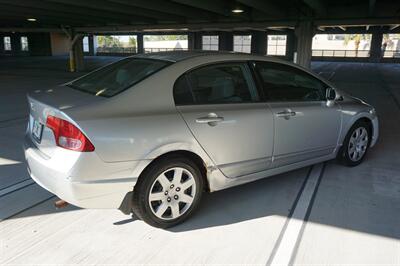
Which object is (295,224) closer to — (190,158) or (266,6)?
(190,158)

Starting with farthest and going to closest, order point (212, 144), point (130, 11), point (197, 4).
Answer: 1. point (130, 11)
2. point (197, 4)
3. point (212, 144)

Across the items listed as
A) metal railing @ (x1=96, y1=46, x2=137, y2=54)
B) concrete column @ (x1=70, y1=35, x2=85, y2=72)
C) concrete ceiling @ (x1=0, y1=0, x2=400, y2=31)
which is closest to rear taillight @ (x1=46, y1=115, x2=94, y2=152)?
concrete ceiling @ (x1=0, y1=0, x2=400, y2=31)

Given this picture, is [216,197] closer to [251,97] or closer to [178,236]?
[178,236]

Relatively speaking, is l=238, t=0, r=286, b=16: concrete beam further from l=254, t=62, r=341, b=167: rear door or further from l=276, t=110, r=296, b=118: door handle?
l=276, t=110, r=296, b=118: door handle

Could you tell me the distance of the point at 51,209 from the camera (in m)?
3.30

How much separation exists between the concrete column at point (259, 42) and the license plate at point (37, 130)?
123ft

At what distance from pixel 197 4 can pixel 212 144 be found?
36.4 ft

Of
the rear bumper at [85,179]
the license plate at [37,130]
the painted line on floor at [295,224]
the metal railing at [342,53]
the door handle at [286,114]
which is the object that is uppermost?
the metal railing at [342,53]

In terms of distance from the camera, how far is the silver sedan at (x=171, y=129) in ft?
8.52

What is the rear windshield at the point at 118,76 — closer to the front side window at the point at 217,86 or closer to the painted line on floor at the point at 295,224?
the front side window at the point at 217,86

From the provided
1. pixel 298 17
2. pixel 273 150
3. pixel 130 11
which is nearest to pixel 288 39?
pixel 298 17

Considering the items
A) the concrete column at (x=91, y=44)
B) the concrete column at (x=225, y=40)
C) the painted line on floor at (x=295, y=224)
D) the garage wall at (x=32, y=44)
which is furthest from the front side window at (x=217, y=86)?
the concrete column at (x=91, y=44)

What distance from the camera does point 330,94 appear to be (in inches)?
156

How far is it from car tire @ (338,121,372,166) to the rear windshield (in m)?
2.53
